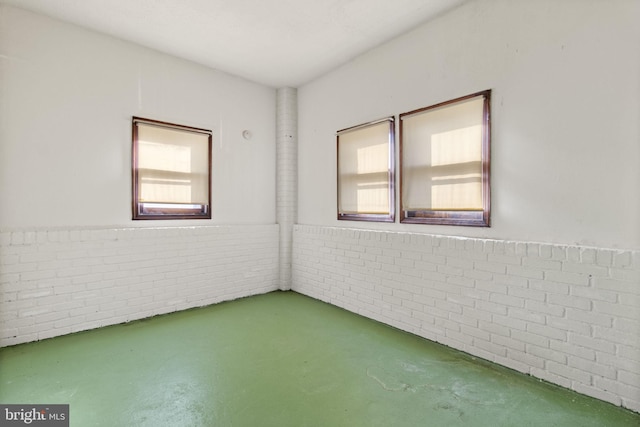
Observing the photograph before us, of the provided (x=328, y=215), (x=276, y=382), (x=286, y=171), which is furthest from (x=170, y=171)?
(x=276, y=382)

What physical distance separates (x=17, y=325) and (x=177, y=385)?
206 centimetres

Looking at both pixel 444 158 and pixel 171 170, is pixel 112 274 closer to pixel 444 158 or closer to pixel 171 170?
pixel 171 170

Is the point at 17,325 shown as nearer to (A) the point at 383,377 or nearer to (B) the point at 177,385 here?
(B) the point at 177,385

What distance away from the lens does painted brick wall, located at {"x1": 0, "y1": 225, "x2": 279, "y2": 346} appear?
3.27 metres

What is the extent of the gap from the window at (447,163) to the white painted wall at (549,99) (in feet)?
0.30

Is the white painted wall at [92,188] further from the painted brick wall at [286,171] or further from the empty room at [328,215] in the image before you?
the painted brick wall at [286,171]

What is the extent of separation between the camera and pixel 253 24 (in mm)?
3557

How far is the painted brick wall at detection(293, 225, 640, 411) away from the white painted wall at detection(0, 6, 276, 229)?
108 inches

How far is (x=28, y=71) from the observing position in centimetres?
334

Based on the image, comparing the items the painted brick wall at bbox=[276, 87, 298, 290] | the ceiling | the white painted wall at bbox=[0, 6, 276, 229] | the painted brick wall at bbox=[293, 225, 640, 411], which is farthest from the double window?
the white painted wall at bbox=[0, 6, 276, 229]

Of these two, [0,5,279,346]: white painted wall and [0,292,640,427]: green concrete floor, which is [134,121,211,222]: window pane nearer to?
[0,5,279,346]: white painted wall

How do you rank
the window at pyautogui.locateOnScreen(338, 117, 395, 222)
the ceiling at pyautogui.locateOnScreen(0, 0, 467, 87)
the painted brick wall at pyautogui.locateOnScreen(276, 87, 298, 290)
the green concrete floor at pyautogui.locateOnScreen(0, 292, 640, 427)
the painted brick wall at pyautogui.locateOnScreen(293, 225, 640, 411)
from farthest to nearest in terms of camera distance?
the painted brick wall at pyautogui.locateOnScreen(276, 87, 298, 290) < the window at pyautogui.locateOnScreen(338, 117, 395, 222) < the ceiling at pyautogui.locateOnScreen(0, 0, 467, 87) < the painted brick wall at pyautogui.locateOnScreen(293, 225, 640, 411) < the green concrete floor at pyautogui.locateOnScreen(0, 292, 640, 427)

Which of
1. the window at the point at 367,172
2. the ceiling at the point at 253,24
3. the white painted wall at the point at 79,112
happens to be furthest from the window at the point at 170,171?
the window at the point at 367,172

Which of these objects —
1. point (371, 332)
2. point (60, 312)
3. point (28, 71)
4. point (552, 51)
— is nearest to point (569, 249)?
point (552, 51)
